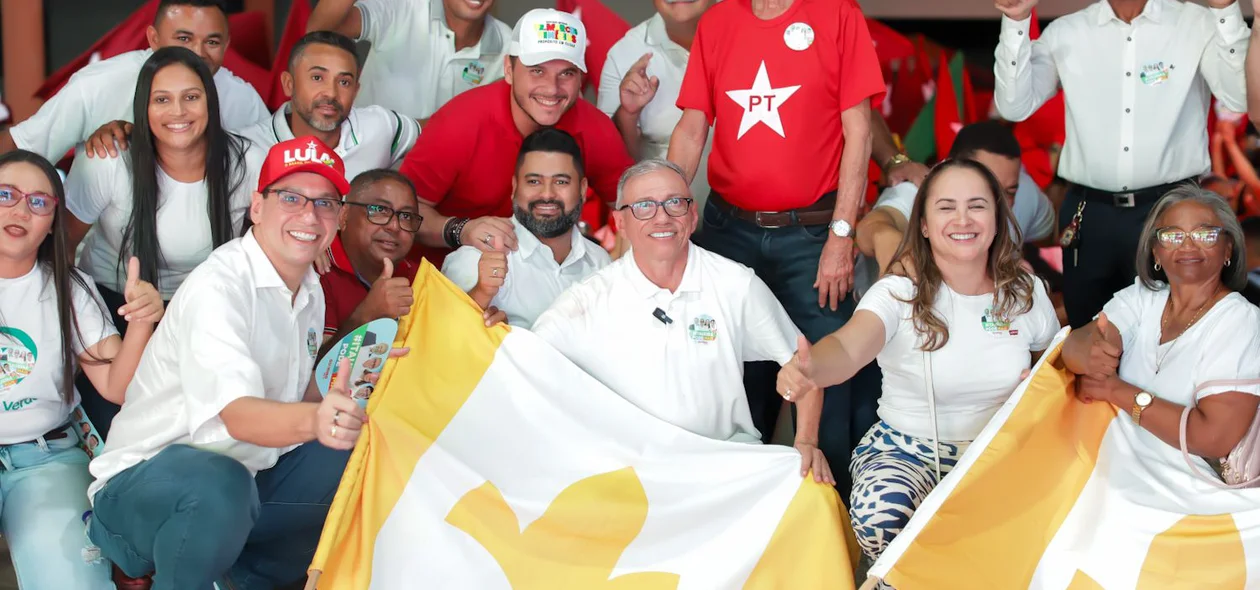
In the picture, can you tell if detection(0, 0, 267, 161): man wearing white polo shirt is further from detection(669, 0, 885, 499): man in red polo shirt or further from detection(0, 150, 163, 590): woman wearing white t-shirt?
detection(669, 0, 885, 499): man in red polo shirt

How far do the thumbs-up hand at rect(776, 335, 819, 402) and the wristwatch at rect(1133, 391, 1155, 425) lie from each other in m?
0.95

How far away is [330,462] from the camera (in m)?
3.50

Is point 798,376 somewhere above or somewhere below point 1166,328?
below

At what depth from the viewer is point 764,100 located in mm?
3982

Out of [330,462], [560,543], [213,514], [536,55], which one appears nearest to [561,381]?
[560,543]

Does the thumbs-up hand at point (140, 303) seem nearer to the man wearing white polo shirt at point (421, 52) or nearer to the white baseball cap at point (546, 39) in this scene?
the white baseball cap at point (546, 39)

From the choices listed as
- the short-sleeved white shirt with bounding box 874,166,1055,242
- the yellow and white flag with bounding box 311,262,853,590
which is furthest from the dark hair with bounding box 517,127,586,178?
the short-sleeved white shirt with bounding box 874,166,1055,242

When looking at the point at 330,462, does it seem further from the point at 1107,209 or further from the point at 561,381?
the point at 1107,209

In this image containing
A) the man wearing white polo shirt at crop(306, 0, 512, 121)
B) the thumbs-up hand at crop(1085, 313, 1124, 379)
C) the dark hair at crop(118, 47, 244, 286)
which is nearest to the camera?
the thumbs-up hand at crop(1085, 313, 1124, 379)

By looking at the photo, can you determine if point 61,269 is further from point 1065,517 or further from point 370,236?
point 1065,517

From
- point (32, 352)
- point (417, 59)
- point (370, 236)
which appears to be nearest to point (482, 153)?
point (370, 236)

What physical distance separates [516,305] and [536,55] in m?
0.91

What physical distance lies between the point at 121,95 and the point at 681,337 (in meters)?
2.20

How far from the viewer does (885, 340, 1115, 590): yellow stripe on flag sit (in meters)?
2.99
